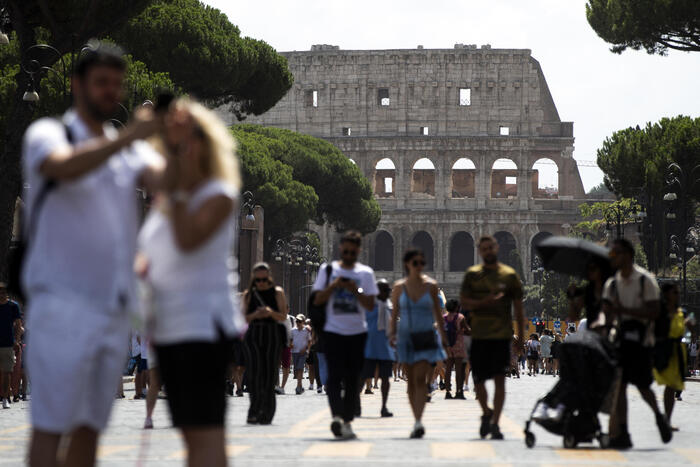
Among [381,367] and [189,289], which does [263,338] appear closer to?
[381,367]

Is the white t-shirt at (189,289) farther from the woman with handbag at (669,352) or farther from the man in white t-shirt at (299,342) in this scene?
the man in white t-shirt at (299,342)

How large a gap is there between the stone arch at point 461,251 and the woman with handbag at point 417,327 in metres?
85.0

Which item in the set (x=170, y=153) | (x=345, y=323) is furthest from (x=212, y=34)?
(x=170, y=153)

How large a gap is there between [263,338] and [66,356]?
7.35 meters

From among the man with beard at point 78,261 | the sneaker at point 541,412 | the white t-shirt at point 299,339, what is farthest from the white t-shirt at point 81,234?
the white t-shirt at point 299,339

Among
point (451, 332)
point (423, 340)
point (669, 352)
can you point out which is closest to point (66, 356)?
point (423, 340)

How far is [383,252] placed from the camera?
9681cm

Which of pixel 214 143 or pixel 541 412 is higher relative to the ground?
pixel 214 143

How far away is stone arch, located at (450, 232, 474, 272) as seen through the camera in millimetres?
95969

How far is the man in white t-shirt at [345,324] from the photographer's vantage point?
10.2 metres

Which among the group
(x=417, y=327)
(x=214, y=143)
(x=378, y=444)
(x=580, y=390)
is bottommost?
(x=378, y=444)

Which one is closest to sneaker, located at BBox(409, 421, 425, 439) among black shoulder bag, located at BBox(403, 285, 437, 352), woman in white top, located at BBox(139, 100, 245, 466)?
black shoulder bag, located at BBox(403, 285, 437, 352)

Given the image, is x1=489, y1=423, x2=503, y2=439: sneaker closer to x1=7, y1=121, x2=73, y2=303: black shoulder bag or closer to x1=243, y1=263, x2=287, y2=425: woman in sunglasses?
x1=243, y1=263, x2=287, y2=425: woman in sunglasses

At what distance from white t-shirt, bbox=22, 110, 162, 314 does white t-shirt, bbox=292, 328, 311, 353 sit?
64.4 feet
